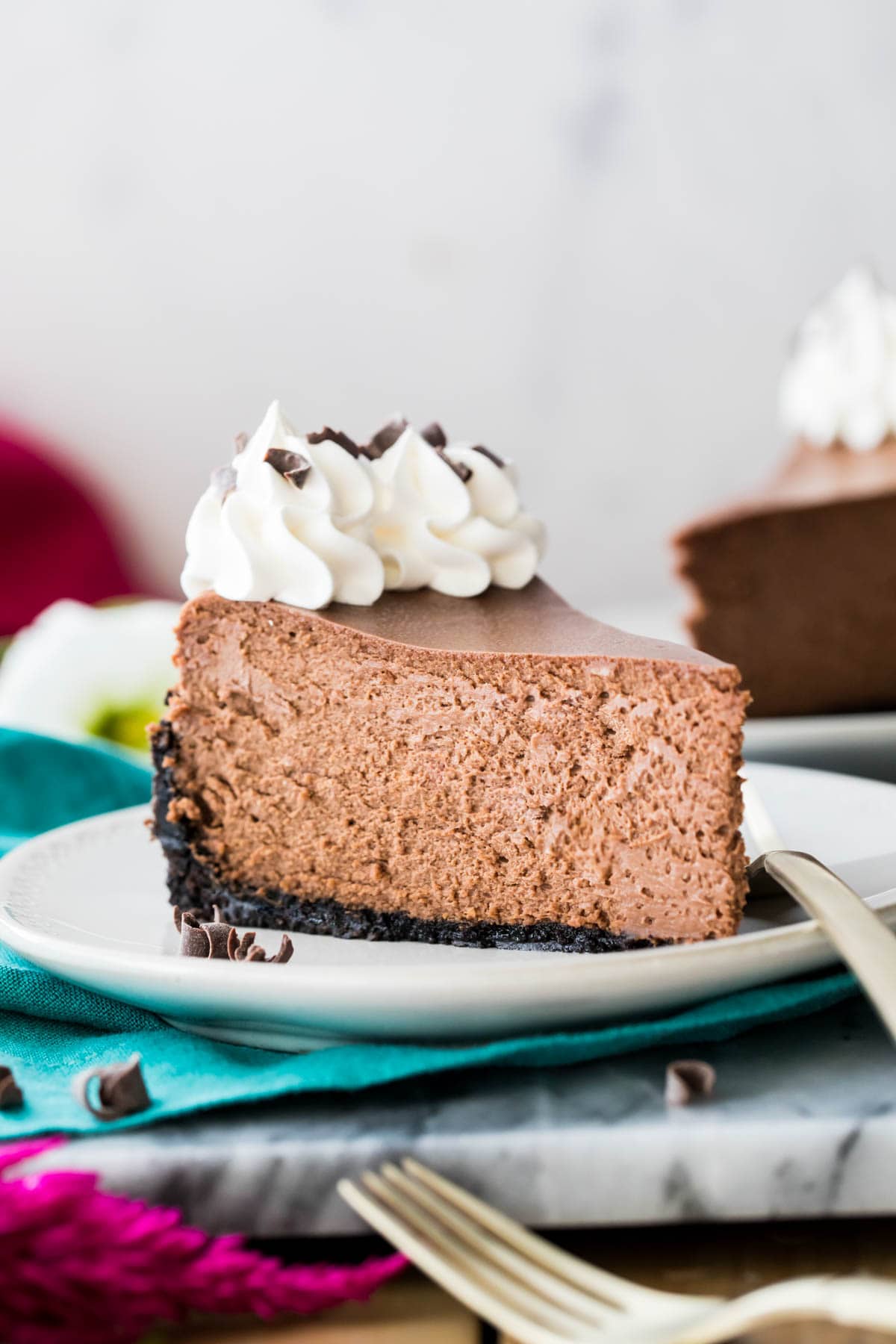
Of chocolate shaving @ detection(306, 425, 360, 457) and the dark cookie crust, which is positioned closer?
the dark cookie crust

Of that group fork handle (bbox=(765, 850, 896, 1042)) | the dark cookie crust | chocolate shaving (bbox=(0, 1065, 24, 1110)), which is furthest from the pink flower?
fork handle (bbox=(765, 850, 896, 1042))

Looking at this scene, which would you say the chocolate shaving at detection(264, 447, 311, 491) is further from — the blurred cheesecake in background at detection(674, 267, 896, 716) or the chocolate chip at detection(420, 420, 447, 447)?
the blurred cheesecake in background at detection(674, 267, 896, 716)

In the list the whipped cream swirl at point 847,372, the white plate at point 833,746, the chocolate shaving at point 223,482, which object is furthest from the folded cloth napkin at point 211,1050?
the whipped cream swirl at point 847,372

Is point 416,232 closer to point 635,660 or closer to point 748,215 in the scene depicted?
point 748,215

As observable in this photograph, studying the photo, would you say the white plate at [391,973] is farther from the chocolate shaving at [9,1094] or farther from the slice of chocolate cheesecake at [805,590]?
the slice of chocolate cheesecake at [805,590]

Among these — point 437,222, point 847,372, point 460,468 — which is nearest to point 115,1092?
point 460,468

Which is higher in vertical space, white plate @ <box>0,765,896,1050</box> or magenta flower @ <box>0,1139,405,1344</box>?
white plate @ <box>0,765,896,1050</box>
